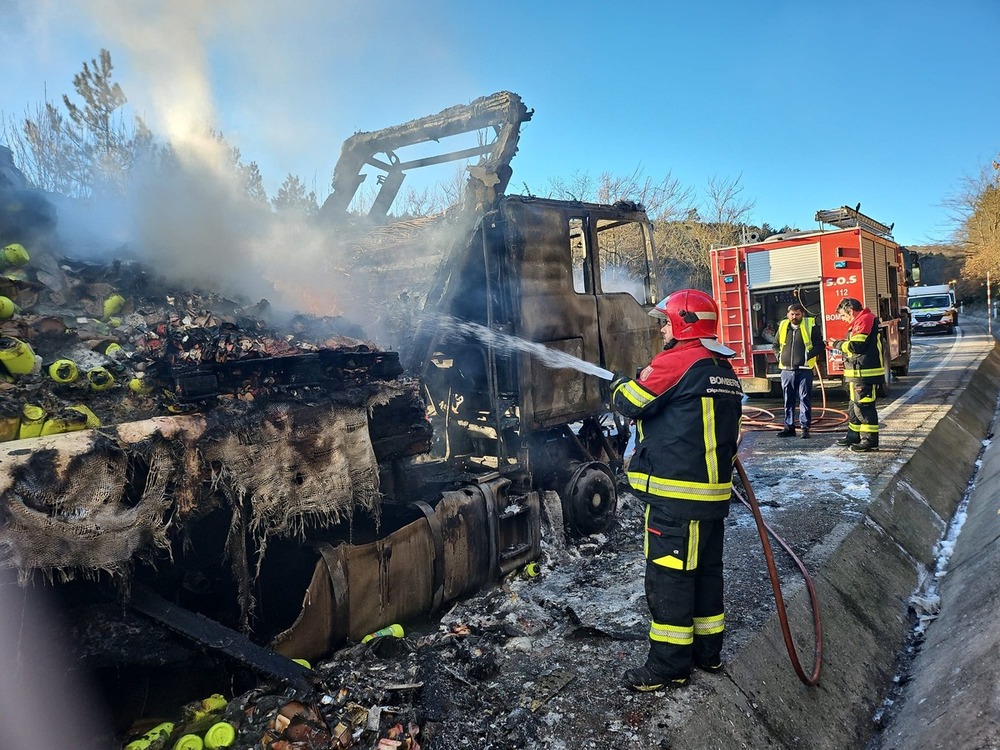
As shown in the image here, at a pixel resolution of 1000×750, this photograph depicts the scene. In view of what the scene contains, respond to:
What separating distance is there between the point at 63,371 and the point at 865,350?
7575 mm

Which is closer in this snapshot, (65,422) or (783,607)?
(65,422)

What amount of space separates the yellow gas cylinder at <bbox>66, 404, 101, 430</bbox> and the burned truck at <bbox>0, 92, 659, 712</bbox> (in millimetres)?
29

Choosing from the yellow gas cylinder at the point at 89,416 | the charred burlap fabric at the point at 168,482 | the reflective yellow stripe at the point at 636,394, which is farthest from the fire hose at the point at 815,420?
the yellow gas cylinder at the point at 89,416

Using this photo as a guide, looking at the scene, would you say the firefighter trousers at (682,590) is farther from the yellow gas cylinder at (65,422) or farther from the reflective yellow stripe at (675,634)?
the yellow gas cylinder at (65,422)

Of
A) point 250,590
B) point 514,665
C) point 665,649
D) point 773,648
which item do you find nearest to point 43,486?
point 250,590

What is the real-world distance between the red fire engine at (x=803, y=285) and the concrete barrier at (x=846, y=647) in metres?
4.77

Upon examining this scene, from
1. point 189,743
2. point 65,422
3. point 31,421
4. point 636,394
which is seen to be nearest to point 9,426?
point 31,421

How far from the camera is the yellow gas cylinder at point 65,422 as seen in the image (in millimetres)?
2468

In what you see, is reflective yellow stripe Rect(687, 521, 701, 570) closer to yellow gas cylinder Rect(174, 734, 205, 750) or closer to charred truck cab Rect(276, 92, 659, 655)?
charred truck cab Rect(276, 92, 659, 655)

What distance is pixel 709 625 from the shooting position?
9.66 feet

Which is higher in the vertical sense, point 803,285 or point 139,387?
point 803,285

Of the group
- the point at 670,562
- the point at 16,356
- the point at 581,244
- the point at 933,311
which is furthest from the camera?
the point at 933,311

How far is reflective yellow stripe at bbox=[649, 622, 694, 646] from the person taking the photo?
282 centimetres

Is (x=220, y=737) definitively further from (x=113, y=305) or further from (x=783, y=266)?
(x=783, y=266)
